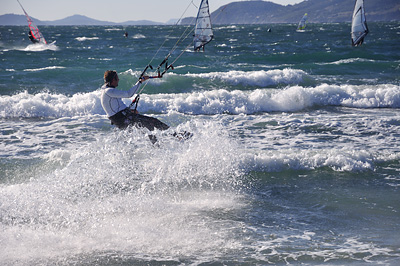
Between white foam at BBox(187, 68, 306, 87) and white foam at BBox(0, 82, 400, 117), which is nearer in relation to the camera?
white foam at BBox(0, 82, 400, 117)

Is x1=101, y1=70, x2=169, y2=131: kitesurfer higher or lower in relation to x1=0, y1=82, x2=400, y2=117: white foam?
higher

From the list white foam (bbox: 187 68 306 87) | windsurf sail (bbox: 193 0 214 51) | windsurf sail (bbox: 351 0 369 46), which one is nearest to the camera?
white foam (bbox: 187 68 306 87)

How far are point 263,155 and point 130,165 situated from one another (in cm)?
257

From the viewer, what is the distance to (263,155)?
827 cm

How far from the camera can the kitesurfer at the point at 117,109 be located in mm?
7492

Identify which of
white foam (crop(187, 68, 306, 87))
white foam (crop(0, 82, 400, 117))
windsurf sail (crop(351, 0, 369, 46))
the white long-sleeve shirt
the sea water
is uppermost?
windsurf sail (crop(351, 0, 369, 46))

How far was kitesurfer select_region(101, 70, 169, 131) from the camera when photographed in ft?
24.6

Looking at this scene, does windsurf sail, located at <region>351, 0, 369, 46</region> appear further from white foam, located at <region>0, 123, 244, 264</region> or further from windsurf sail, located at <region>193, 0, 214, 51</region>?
white foam, located at <region>0, 123, 244, 264</region>

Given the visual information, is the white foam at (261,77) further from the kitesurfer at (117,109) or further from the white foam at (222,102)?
the kitesurfer at (117,109)

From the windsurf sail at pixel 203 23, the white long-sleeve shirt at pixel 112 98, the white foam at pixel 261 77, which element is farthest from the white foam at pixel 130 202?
the windsurf sail at pixel 203 23

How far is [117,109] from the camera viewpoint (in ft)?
25.4

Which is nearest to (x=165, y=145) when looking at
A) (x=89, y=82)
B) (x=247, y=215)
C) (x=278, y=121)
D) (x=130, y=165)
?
(x=130, y=165)

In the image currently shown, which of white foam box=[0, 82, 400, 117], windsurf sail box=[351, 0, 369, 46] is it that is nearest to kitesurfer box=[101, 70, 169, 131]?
white foam box=[0, 82, 400, 117]

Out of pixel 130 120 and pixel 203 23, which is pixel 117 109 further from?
pixel 203 23
